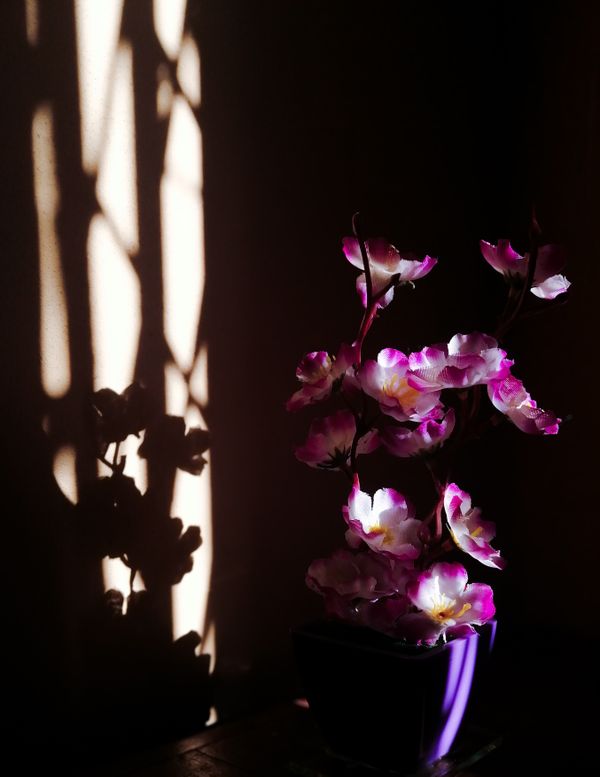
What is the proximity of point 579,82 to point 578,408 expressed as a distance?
26.8 inches

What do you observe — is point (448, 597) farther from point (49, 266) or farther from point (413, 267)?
point (49, 266)

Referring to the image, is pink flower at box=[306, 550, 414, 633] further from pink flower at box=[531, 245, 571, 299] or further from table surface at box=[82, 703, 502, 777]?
pink flower at box=[531, 245, 571, 299]

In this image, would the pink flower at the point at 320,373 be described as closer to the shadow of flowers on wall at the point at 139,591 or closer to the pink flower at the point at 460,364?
the pink flower at the point at 460,364

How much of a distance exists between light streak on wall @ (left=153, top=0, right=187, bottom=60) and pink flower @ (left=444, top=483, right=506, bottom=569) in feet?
2.62

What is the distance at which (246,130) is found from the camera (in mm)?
1497

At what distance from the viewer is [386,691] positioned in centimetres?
113

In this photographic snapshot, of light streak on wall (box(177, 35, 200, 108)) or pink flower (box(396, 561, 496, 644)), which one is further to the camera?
light streak on wall (box(177, 35, 200, 108))

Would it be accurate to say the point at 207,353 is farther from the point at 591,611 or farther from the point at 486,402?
the point at 591,611

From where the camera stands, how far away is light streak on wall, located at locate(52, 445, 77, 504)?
1257 mm

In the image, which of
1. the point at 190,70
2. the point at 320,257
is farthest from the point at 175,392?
the point at 190,70

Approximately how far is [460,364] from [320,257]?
1.93 ft

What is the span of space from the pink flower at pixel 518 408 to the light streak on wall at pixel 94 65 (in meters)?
0.65

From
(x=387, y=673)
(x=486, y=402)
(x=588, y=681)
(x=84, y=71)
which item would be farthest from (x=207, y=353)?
(x=588, y=681)

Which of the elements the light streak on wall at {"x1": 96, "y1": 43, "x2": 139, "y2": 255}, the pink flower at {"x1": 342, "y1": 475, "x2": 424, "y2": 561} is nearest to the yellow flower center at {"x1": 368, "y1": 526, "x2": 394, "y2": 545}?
the pink flower at {"x1": 342, "y1": 475, "x2": 424, "y2": 561}
